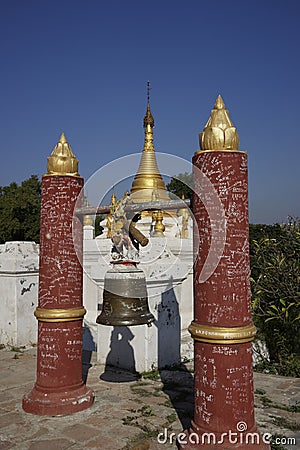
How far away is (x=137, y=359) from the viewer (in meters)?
5.55

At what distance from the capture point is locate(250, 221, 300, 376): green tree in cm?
665

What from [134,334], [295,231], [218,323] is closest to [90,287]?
[134,334]

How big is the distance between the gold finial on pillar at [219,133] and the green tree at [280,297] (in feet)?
12.5

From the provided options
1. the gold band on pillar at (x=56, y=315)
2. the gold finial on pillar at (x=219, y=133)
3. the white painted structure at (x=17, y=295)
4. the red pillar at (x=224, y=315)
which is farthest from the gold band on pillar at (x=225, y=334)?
the white painted structure at (x=17, y=295)

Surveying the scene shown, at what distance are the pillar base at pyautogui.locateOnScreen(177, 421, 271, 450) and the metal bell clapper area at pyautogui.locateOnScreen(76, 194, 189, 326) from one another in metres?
1.03

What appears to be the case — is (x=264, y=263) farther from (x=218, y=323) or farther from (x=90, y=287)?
(x=218, y=323)

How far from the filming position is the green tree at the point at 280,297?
6.65m

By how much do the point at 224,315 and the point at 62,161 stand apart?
240cm

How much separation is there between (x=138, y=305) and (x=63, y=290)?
3.27 ft

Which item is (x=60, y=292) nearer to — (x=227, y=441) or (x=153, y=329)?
(x=153, y=329)

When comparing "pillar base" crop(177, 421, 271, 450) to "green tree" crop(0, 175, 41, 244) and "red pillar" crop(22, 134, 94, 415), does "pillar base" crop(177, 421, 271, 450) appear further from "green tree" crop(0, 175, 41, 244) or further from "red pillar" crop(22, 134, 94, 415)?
"green tree" crop(0, 175, 41, 244)

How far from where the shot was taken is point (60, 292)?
4.45m

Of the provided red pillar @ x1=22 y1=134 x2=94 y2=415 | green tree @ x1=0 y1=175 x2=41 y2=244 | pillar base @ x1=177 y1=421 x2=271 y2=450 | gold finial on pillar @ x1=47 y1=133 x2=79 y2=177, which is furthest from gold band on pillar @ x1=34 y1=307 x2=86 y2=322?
green tree @ x1=0 y1=175 x2=41 y2=244

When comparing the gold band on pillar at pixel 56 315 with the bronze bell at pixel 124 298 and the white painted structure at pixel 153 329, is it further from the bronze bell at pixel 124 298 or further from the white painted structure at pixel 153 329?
the white painted structure at pixel 153 329
